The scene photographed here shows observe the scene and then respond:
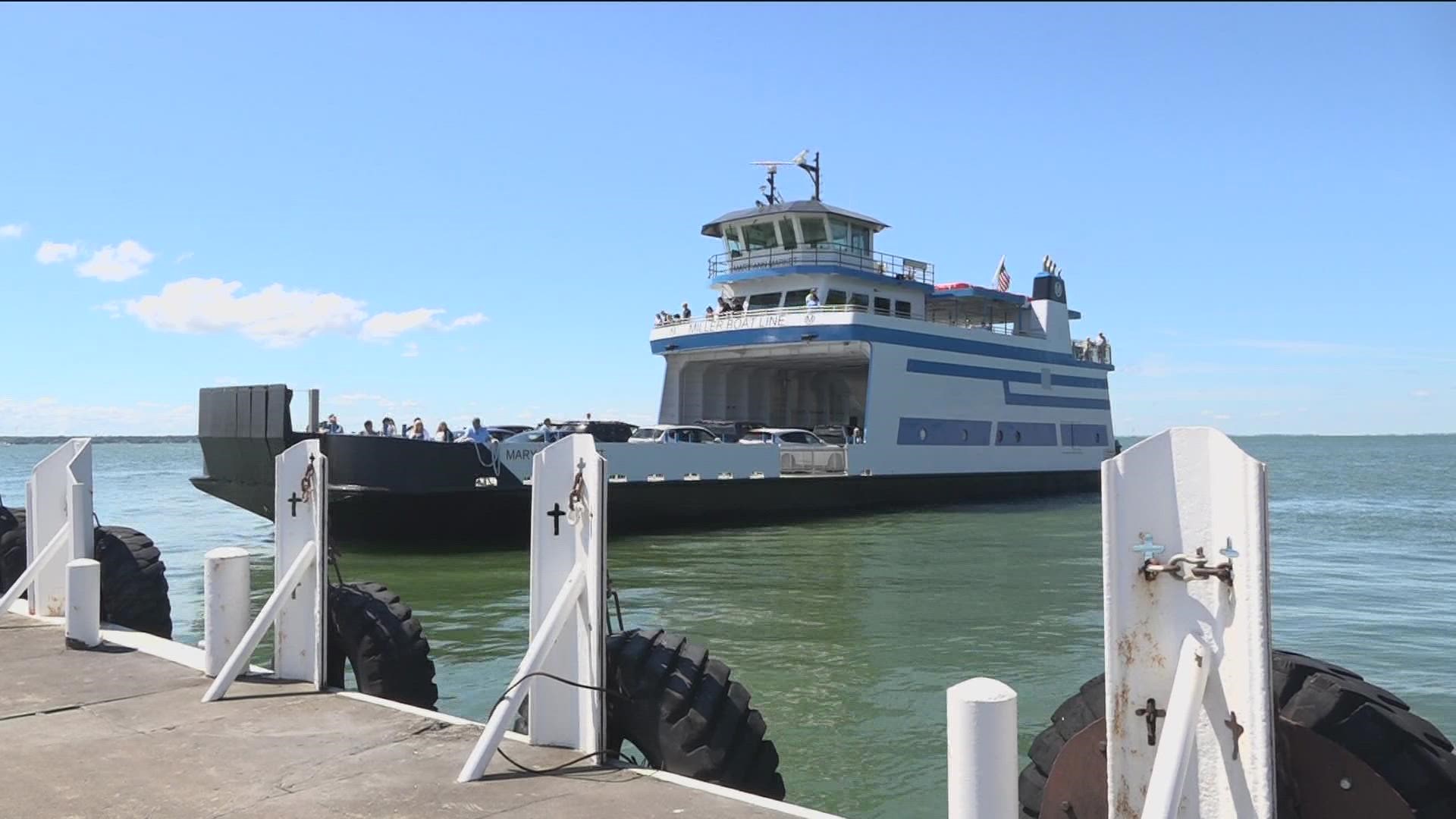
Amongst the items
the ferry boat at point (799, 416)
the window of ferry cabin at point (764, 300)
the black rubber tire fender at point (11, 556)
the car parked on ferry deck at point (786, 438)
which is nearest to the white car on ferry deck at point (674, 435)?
the ferry boat at point (799, 416)

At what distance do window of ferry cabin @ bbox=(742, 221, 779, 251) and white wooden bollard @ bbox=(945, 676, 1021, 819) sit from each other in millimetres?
22996

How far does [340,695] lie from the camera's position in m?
4.95

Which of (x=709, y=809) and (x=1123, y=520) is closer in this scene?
(x=1123, y=520)

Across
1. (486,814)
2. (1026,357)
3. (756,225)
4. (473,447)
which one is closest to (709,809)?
(486,814)

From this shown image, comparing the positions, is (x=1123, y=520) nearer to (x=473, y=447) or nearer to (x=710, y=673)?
(x=710, y=673)

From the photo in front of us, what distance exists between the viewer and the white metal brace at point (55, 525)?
6.74 meters

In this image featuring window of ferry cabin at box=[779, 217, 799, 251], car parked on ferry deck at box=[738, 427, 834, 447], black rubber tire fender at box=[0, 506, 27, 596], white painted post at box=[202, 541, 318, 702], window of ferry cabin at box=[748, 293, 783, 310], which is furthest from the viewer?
window of ferry cabin at box=[748, 293, 783, 310]

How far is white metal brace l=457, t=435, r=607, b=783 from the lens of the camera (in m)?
4.03

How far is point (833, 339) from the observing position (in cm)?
2225

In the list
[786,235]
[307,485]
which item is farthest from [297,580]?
[786,235]

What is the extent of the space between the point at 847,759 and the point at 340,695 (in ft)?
9.01

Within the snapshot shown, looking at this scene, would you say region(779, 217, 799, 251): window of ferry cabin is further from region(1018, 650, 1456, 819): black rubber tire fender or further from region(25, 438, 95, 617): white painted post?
region(1018, 650, 1456, 819): black rubber tire fender

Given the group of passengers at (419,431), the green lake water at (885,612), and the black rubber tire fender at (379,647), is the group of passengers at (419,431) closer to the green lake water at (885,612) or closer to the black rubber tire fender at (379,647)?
the green lake water at (885,612)

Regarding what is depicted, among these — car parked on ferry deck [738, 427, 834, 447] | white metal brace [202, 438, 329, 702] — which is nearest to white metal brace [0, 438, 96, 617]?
white metal brace [202, 438, 329, 702]
